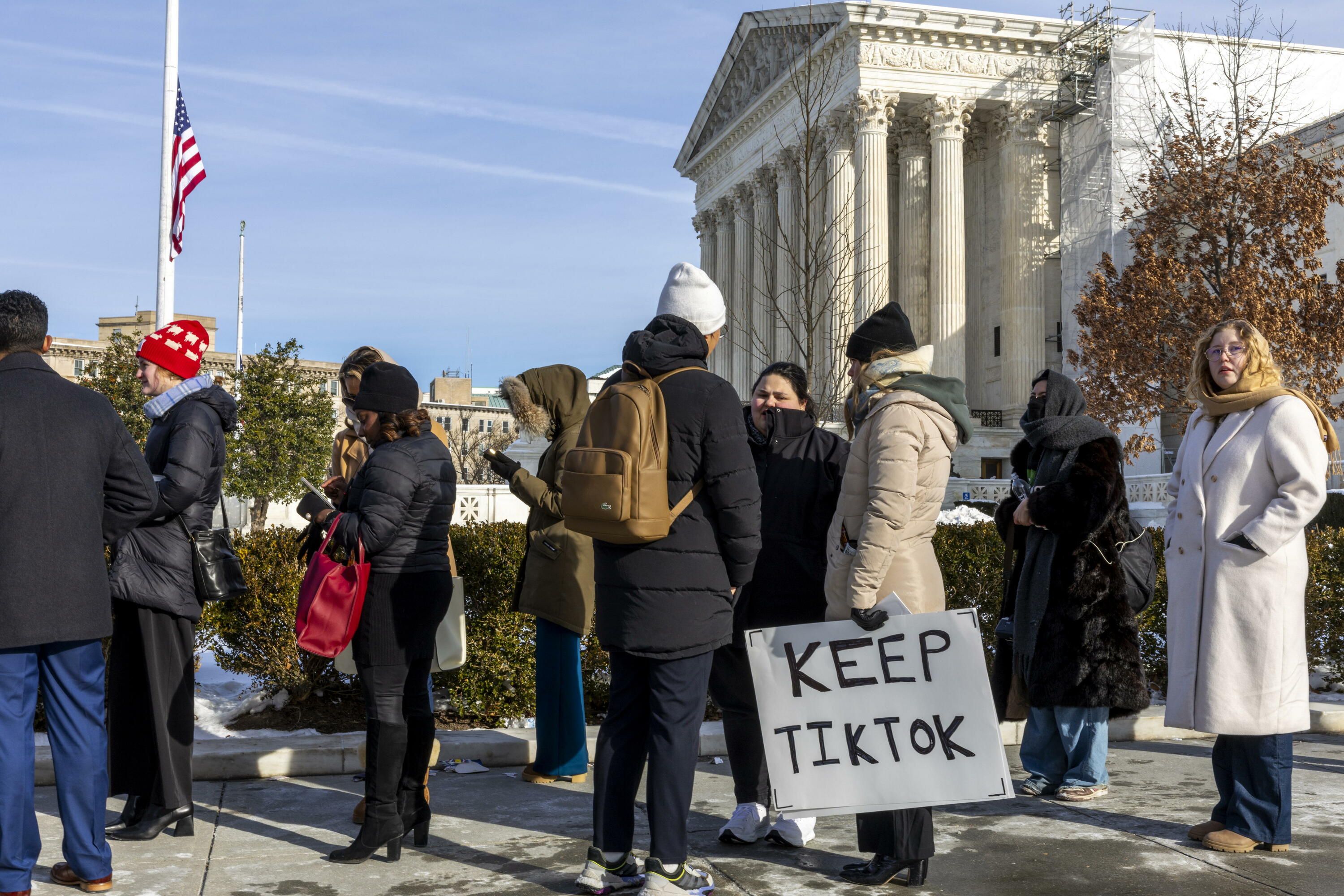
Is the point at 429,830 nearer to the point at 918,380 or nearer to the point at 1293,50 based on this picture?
the point at 918,380

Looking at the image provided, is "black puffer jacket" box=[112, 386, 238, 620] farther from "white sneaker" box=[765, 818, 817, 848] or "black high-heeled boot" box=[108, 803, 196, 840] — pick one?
"white sneaker" box=[765, 818, 817, 848]

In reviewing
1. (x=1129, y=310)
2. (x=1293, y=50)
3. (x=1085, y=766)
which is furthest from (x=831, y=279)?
(x=1085, y=766)

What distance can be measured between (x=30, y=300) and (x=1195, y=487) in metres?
4.79

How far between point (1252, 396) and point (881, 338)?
1664 mm

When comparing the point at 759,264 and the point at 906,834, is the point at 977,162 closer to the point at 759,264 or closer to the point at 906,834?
the point at 759,264

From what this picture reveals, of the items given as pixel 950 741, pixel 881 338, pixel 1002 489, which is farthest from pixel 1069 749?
pixel 1002 489

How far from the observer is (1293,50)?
39.1 meters

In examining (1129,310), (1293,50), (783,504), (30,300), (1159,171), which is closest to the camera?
(30,300)

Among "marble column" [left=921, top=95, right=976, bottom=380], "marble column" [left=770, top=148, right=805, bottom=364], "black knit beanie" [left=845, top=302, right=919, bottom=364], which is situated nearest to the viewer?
"black knit beanie" [left=845, top=302, right=919, bottom=364]

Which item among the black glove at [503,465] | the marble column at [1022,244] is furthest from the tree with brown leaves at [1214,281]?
the black glove at [503,465]

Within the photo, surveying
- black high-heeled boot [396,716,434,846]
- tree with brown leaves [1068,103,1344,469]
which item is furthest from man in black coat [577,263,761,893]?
tree with brown leaves [1068,103,1344,469]

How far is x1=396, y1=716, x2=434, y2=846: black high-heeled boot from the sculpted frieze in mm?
37260

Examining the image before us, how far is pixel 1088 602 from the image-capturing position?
588 centimetres

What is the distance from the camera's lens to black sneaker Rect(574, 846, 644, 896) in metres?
4.35
